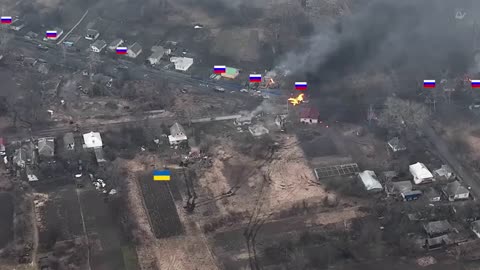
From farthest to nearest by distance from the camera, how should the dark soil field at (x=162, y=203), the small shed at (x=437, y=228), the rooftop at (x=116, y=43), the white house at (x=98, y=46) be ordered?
1. the rooftop at (x=116, y=43)
2. the white house at (x=98, y=46)
3. the dark soil field at (x=162, y=203)
4. the small shed at (x=437, y=228)

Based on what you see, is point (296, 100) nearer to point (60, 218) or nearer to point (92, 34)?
point (60, 218)

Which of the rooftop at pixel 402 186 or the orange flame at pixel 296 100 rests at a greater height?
Result: the rooftop at pixel 402 186

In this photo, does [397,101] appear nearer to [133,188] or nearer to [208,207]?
[208,207]

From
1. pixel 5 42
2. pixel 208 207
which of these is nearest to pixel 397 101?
pixel 208 207

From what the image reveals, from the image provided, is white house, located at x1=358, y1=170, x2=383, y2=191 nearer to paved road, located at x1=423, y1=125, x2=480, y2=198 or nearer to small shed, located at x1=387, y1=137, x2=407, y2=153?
small shed, located at x1=387, y1=137, x2=407, y2=153

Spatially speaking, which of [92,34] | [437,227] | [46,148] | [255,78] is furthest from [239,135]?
[92,34]

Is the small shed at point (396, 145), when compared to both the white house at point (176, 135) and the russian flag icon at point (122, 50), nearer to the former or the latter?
the white house at point (176, 135)

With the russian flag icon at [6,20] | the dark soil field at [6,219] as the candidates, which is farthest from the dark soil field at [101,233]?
the russian flag icon at [6,20]
